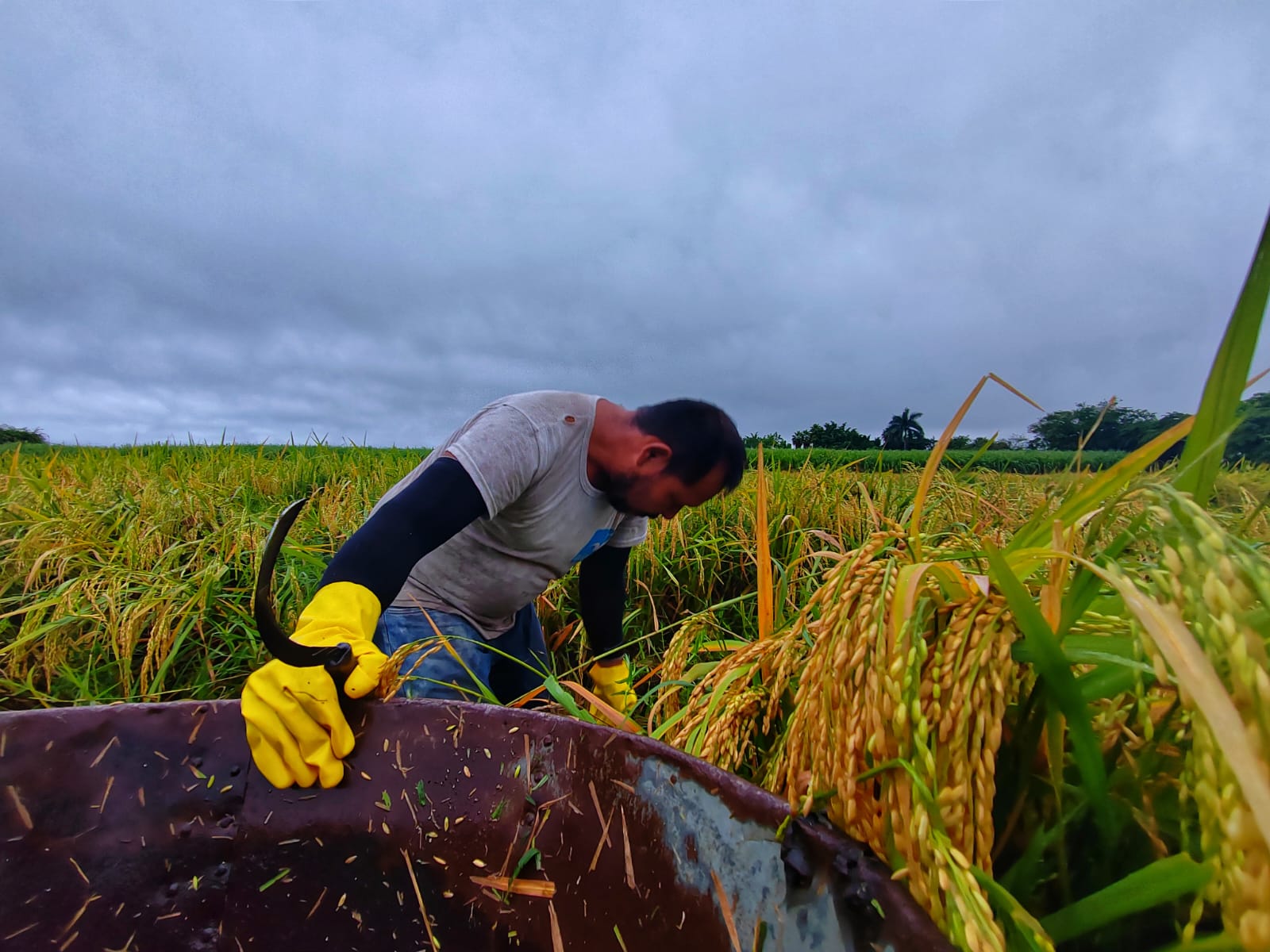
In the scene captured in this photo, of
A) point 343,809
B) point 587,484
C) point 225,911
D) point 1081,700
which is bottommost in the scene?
point 225,911

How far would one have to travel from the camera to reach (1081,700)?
572 mm

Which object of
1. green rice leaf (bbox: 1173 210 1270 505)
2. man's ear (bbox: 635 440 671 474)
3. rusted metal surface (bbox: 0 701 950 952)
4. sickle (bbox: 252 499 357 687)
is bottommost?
rusted metal surface (bbox: 0 701 950 952)

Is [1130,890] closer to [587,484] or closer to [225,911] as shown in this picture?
[225,911]

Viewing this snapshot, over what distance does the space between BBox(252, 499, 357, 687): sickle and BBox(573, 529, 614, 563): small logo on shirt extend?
4.14ft

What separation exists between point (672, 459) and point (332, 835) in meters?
1.43

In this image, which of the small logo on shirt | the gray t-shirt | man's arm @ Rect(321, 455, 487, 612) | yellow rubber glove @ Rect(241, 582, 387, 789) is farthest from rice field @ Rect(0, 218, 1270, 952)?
the small logo on shirt

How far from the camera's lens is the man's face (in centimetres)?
217

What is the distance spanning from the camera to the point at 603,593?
106 inches

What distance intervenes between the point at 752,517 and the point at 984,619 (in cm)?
325

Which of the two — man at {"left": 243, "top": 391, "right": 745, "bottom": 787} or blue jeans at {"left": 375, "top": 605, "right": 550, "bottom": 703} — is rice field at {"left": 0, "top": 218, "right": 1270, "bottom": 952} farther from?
blue jeans at {"left": 375, "top": 605, "right": 550, "bottom": 703}

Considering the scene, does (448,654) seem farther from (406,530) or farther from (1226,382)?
(1226,382)

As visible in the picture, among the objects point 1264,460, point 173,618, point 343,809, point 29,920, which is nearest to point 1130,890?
point 1264,460

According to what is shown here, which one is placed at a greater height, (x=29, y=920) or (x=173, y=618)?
(x=173, y=618)

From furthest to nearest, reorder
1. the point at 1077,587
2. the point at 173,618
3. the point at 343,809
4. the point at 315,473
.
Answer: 1. the point at 315,473
2. the point at 173,618
3. the point at 343,809
4. the point at 1077,587
